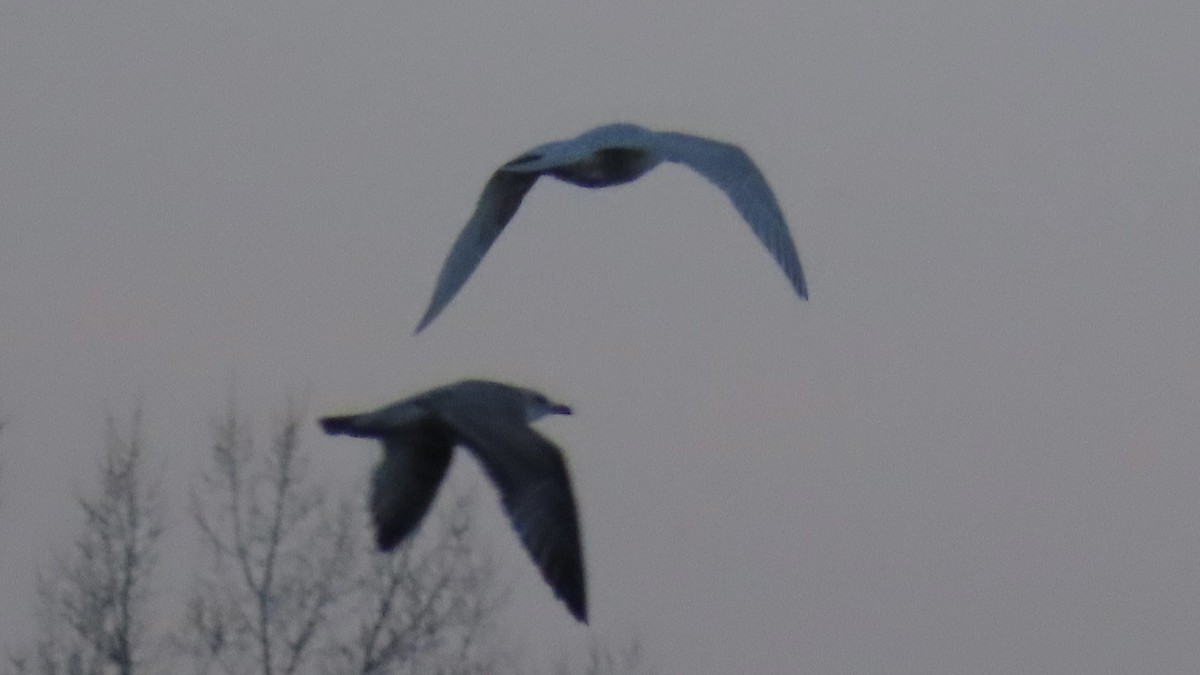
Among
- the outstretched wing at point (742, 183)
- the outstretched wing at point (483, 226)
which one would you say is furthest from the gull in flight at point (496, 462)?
the outstretched wing at point (742, 183)

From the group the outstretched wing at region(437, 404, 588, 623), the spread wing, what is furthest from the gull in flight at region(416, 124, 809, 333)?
the outstretched wing at region(437, 404, 588, 623)

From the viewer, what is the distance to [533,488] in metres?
4.67

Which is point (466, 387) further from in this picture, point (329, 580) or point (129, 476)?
point (129, 476)

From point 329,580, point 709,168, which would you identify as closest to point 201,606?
point 329,580

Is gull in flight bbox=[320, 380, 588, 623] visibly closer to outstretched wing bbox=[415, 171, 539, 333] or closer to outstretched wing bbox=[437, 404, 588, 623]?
outstretched wing bbox=[437, 404, 588, 623]

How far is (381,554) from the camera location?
4.93 meters

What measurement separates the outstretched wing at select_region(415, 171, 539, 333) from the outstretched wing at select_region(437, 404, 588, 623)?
0.78m

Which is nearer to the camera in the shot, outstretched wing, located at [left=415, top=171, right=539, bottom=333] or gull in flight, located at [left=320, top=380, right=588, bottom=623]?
gull in flight, located at [left=320, top=380, right=588, bottom=623]

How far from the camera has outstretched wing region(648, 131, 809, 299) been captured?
559 cm

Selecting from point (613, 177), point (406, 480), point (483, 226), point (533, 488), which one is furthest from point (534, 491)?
point (483, 226)

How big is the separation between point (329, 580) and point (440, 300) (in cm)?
1411

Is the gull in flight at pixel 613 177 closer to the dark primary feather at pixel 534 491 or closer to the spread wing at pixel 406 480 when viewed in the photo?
the spread wing at pixel 406 480

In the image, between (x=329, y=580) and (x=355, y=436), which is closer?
(x=355, y=436)

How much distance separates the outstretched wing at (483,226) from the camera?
5.52 meters
